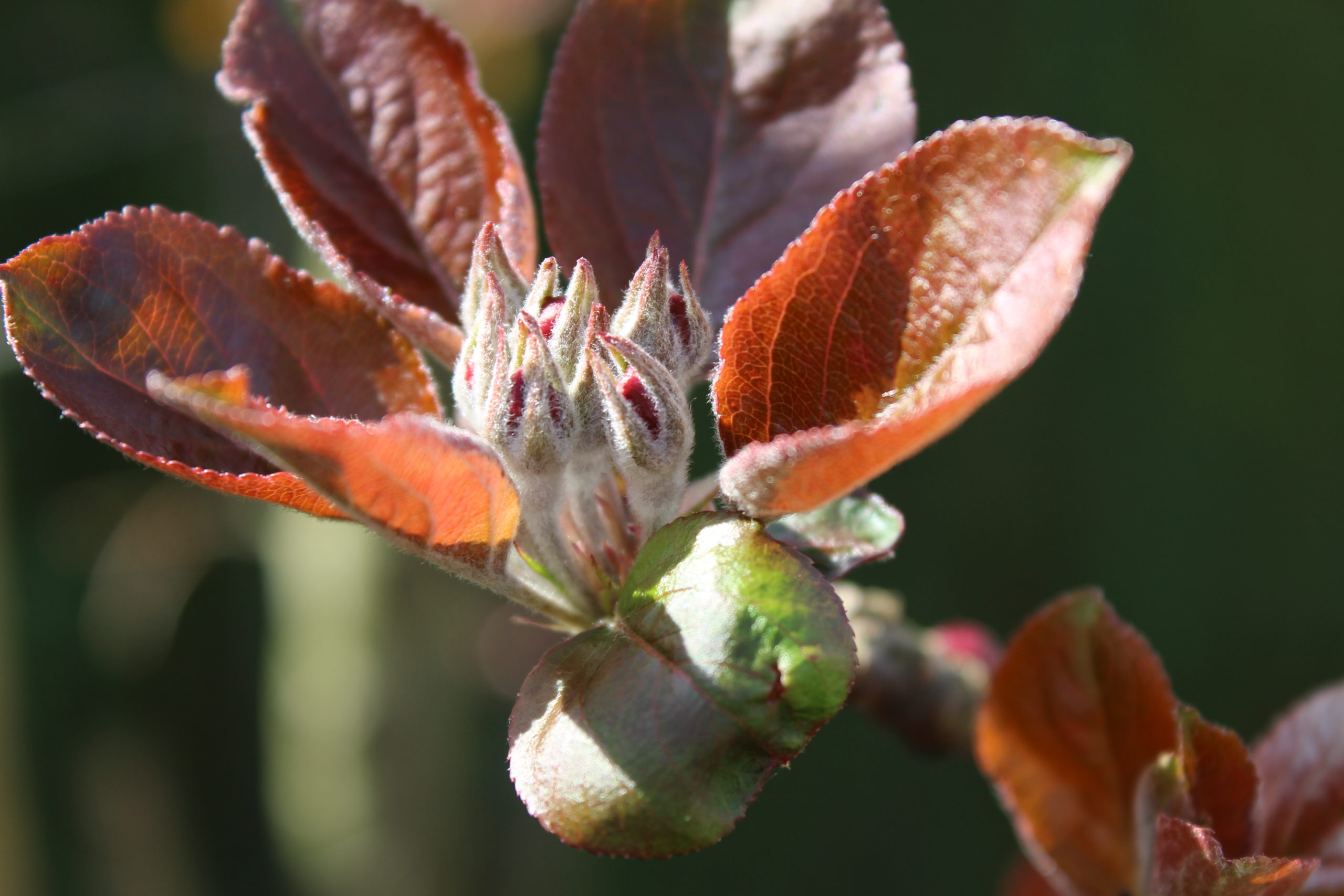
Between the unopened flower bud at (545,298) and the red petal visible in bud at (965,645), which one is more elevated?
the unopened flower bud at (545,298)

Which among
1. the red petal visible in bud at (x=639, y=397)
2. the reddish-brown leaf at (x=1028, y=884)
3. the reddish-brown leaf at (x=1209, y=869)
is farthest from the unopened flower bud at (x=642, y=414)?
the reddish-brown leaf at (x=1028, y=884)

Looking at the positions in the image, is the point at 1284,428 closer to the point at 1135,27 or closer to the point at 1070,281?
the point at 1135,27

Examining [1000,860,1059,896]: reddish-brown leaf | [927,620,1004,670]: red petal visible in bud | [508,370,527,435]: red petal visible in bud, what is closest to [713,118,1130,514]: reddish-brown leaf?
[508,370,527,435]: red petal visible in bud

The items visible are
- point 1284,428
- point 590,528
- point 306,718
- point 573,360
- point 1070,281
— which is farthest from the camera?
point 1284,428

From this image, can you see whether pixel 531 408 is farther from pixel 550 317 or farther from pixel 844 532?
pixel 844 532

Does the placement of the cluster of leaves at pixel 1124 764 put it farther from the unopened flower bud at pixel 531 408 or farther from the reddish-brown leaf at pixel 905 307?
the unopened flower bud at pixel 531 408

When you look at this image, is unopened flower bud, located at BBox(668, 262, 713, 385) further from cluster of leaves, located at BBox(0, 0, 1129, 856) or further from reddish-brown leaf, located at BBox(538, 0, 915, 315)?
reddish-brown leaf, located at BBox(538, 0, 915, 315)

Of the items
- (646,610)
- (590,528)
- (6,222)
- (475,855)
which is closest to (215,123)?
(6,222)
